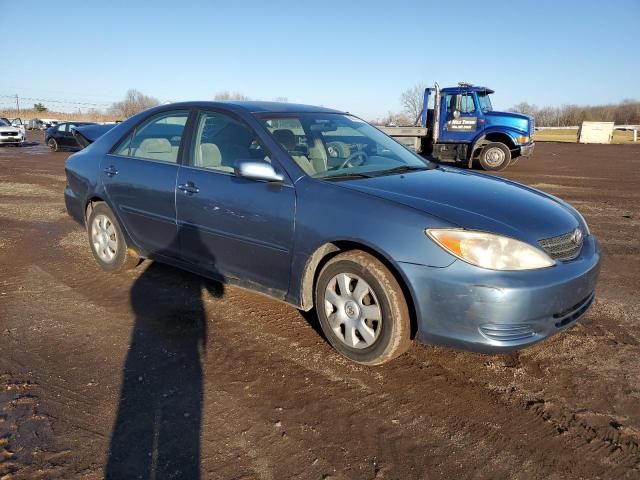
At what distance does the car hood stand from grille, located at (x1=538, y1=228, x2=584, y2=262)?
34mm

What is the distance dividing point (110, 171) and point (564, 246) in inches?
153

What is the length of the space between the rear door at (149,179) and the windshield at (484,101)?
1360 cm

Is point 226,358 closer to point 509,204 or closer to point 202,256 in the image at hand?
point 202,256

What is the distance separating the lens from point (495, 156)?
52.3 ft

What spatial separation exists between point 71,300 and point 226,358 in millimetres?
1842

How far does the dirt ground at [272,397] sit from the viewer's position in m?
2.36

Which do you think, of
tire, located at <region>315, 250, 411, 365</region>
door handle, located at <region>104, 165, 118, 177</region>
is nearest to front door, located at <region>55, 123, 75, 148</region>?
door handle, located at <region>104, 165, 118, 177</region>

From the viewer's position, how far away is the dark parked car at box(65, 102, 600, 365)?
2.80 m

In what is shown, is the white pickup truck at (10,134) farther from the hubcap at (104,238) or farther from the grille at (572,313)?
the grille at (572,313)

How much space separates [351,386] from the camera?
3.01 meters

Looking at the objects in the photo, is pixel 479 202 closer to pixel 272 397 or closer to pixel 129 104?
pixel 272 397

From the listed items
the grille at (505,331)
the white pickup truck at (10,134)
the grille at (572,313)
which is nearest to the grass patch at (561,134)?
the white pickup truck at (10,134)

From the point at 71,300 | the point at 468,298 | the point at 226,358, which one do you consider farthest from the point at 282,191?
the point at 71,300

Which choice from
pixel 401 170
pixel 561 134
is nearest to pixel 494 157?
pixel 401 170
